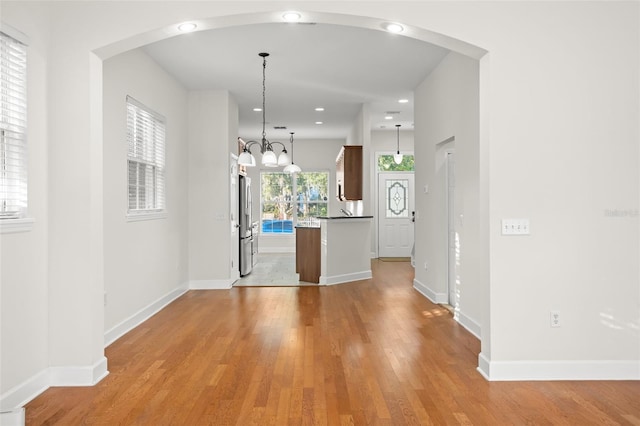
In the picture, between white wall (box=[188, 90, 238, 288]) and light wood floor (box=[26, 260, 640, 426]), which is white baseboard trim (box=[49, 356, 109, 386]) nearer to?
light wood floor (box=[26, 260, 640, 426])

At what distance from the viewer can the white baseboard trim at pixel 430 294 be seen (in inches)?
247

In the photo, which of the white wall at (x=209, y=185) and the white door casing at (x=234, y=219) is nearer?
the white wall at (x=209, y=185)

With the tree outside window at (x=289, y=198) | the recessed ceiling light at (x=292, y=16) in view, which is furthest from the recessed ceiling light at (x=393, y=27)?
the tree outside window at (x=289, y=198)

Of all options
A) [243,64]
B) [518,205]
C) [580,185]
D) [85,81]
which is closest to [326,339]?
[518,205]

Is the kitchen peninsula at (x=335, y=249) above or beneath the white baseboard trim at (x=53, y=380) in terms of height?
above

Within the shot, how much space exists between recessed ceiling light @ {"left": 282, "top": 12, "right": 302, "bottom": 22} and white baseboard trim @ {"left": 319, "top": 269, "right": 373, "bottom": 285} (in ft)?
15.8

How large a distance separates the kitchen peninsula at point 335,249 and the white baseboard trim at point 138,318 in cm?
218

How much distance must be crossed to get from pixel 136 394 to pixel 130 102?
10.2 ft

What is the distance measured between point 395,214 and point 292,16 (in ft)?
28.7

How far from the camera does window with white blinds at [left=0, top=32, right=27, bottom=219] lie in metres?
3.04

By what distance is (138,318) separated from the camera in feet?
17.3

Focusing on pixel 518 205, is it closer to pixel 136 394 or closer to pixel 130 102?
pixel 136 394

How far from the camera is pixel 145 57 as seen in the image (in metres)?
5.53

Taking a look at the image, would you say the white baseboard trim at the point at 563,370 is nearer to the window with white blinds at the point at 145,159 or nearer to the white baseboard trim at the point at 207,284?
the window with white blinds at the point at 145,159
